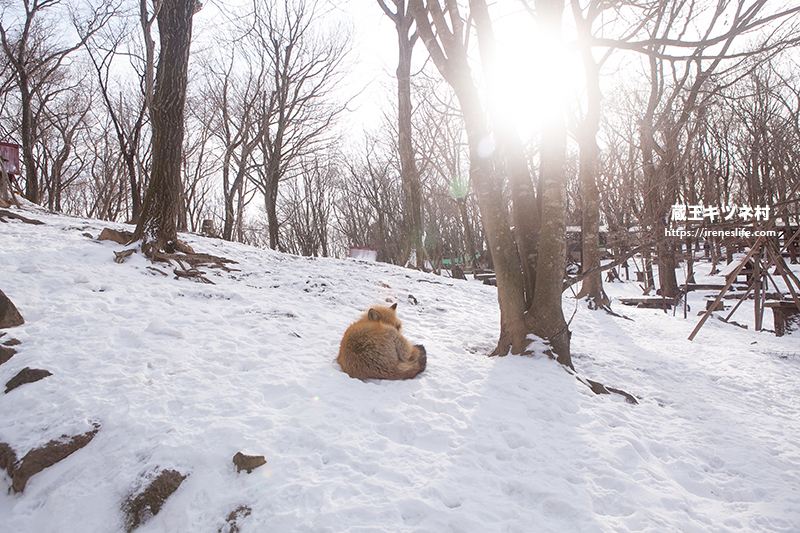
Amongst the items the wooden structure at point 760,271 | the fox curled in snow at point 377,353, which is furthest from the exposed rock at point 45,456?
the wooden structure at point 760,271

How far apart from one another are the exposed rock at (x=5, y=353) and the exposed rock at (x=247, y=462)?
7.83 feet

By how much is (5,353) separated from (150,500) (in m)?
2.19

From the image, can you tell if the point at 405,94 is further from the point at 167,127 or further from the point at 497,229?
the point at 497,229

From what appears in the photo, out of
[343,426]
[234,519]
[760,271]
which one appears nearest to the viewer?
[234,519]

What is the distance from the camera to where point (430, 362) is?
3.96 meters

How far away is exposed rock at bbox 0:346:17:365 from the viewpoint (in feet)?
9.30

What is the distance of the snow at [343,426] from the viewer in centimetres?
194

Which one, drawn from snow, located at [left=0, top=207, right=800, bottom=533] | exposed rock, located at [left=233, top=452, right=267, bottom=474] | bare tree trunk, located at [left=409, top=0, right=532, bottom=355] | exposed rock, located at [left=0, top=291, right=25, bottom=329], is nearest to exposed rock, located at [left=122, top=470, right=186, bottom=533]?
snow, located at [left=0, top=207, right=800, bottom=533]

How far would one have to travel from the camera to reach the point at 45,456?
2117 mm

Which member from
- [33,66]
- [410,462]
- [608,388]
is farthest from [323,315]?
[33,66]

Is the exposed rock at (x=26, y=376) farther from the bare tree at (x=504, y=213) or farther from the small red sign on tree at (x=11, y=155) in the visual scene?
the small red sign on tree at (x=11, y=155)

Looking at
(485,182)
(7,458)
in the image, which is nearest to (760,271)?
(485,182)

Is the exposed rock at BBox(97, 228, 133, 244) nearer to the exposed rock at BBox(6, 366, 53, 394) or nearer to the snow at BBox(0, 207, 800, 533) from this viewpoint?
the snow at BBox(0, 207, 800, 533)

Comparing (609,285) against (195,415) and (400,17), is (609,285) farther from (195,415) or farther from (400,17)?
(195,415)
